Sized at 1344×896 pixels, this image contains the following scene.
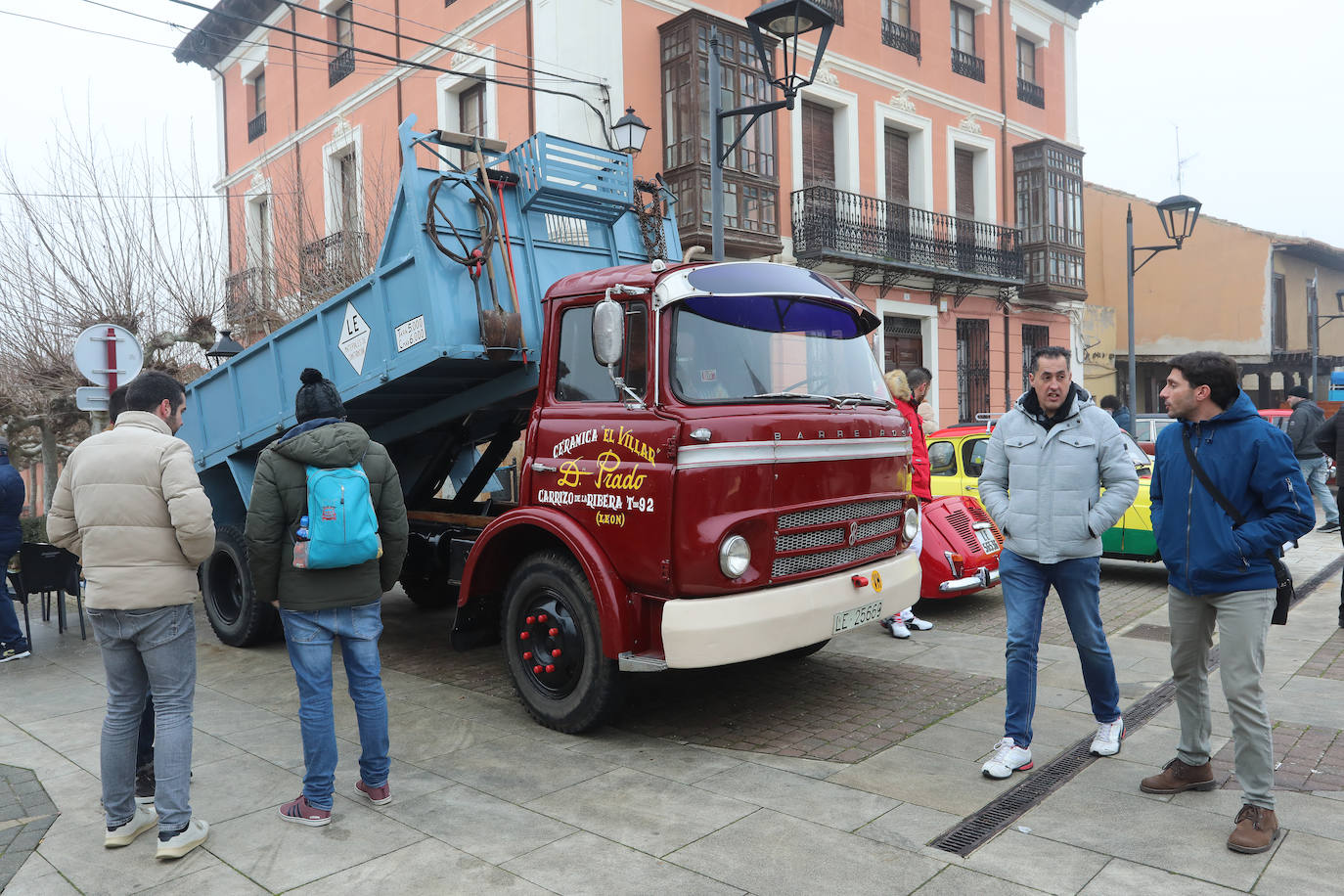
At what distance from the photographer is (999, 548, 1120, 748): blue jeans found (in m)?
4.51

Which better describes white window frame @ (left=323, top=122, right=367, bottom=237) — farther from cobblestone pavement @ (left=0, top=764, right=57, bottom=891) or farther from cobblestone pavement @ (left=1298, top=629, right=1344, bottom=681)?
cobblestone pavement @ (left=1298, top=629, right=1344, bottom=681)

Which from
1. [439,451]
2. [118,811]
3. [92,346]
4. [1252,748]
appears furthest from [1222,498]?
[92,346]

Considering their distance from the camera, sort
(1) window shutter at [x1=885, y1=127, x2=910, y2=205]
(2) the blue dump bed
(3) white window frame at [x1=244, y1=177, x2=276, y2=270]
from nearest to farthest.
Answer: (2) the blue dump bed < (3) white window frame at [x1=244, y1=177, x2=276, y2=270] < (1) window shutter at [x1=885, y1=127, x2=910, y2=205]

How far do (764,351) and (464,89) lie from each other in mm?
13206

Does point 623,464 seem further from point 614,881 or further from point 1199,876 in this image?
point 1199,876

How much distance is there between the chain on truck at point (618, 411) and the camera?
15.4 ft

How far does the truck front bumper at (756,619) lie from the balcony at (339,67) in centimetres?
1708

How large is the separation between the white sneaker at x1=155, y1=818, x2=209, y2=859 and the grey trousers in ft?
13.5

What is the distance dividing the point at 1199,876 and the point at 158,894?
377cm

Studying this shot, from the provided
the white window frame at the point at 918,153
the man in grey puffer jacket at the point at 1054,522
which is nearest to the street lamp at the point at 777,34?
the man in grey puffer jacket at the point at 1054,522

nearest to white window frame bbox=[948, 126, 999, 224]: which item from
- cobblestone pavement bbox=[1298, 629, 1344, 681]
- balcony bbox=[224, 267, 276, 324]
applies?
balcony bbox=[224, 267, 276, 324]

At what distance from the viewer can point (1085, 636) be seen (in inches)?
180

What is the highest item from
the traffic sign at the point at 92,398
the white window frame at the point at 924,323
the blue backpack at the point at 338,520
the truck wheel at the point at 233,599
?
the white window frame at the point at 924,323

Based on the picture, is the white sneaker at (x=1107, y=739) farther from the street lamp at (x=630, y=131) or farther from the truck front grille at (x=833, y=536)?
the street lamp at (x=630, y=131)
